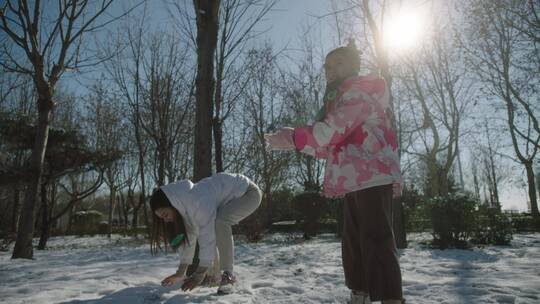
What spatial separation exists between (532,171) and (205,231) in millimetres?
18479

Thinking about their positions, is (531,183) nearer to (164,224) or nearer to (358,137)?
(358,137)

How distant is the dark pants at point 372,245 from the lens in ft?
5.42

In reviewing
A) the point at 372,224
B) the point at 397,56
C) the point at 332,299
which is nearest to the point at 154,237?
the point at 332,299

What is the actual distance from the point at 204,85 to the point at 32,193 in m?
4.47

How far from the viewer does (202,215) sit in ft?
7.77

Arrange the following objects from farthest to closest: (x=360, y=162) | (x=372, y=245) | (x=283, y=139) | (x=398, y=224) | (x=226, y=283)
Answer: (x=398, y=224) < (x=226, y=283) < (x=283, y=139) < (x=360, y=162) < (x=372, y=245)

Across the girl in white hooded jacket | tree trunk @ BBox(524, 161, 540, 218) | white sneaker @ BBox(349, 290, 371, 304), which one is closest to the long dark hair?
the girl in white hooded jacket

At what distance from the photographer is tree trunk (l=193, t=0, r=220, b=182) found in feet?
12.9

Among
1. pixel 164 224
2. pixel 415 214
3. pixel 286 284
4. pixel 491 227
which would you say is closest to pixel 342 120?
pixel 164 224

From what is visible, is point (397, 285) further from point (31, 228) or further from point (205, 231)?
point (31, 228)

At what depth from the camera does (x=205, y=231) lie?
7.70 feet

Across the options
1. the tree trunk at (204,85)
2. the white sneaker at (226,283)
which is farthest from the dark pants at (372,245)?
the tree trunk at (204,85)

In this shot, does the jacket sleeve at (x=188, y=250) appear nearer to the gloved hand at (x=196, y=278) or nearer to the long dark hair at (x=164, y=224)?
the long dark hair at (x=164, y=224)

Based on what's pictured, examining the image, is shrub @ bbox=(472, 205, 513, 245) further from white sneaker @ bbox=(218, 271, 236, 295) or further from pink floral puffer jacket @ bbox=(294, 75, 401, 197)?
pink floral puffer jacket @ bbox=(294, 75, 401, 197)
